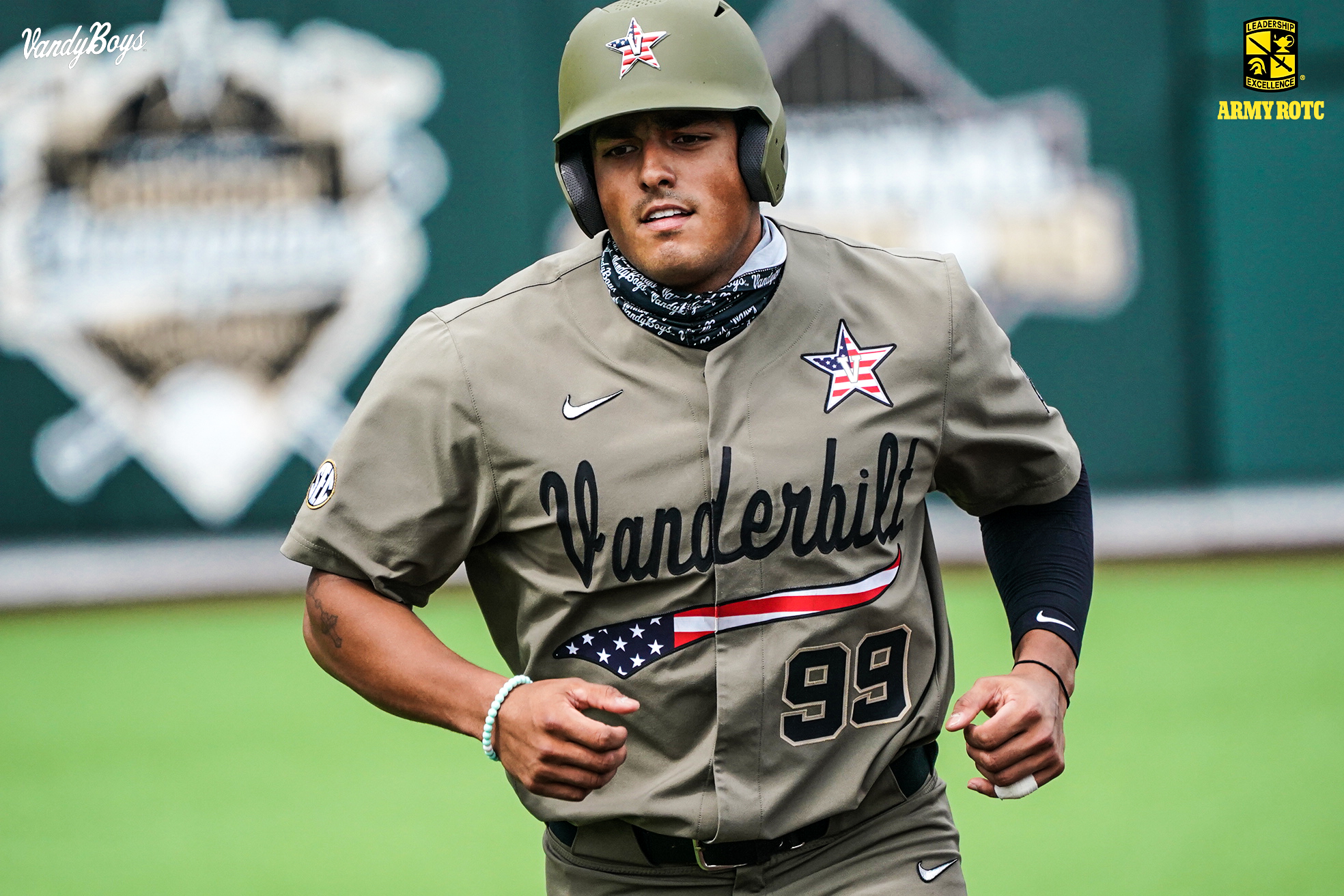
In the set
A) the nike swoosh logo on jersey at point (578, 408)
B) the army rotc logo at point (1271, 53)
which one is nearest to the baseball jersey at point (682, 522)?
the nike swoosh logo on jersey at point (578, 408)

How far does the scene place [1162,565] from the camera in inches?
356

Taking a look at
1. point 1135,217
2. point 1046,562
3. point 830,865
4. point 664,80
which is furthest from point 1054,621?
point 1135,217

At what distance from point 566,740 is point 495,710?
0.53 ft

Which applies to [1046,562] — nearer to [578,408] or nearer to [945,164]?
[578,408]

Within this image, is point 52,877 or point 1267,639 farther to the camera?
point 1267,639

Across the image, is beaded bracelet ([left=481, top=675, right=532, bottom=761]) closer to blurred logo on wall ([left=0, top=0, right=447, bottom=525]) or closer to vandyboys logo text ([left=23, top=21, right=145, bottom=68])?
blurred logo on wall ([left=0, top=0, right=447, bottom=525])

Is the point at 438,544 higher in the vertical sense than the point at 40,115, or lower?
lower

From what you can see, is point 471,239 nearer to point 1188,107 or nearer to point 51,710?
point 51,710

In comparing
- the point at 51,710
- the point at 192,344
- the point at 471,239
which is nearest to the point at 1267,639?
the point at 471,239

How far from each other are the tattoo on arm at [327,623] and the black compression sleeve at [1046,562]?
117 centimetres

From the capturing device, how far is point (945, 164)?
371 inches

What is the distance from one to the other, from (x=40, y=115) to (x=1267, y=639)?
24.1 feet

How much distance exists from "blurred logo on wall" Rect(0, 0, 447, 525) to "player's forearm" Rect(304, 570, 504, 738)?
692 cm

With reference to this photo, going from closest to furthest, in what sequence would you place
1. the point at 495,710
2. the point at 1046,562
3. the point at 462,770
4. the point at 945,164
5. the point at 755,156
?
1. the point at 495,710
2. the point at 755,156
3. the point at 1046,562
4. the point at 462,770
5. the point at 945,164
